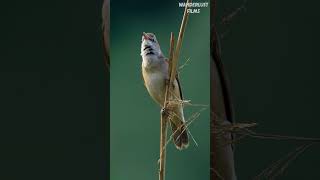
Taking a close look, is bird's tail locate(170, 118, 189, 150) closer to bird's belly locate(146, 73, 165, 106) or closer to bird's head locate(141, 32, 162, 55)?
bird's belly locate(146, 73, 165, 106)

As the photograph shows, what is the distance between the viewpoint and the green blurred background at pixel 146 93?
260cm

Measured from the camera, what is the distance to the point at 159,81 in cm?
267

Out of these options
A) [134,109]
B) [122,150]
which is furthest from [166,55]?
[122,150]

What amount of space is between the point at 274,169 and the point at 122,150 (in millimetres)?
675

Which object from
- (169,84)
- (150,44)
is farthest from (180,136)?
(150,44)

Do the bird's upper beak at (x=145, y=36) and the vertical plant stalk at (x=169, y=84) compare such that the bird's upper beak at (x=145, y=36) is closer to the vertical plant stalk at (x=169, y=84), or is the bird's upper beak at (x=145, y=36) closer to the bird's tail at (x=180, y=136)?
the vertical plant stalk at (x=169, y=84)

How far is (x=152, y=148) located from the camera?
8.79 ft

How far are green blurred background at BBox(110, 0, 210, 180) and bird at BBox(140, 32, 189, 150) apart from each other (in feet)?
0.07

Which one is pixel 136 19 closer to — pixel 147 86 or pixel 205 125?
pixel 147 86

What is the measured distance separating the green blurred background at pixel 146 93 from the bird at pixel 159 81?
22 mm

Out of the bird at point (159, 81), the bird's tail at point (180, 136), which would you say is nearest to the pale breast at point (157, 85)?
the bird at point (159, 81)

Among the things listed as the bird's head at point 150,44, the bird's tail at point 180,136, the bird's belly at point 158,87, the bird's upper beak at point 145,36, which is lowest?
the bird's tail at point 180,136

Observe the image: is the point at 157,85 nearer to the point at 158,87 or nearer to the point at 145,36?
the point at 158,87

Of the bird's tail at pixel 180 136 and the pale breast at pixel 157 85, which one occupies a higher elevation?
the pale breast at pixel 157 85
